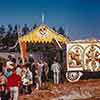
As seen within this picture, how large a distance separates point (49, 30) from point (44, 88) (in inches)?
49.5

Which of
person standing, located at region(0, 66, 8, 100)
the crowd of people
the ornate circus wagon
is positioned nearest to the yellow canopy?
the ornate circus wagon

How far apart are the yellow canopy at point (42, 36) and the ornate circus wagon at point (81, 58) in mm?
264

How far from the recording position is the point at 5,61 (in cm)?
1238

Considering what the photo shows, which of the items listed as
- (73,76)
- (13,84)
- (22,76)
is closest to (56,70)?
(73,76)

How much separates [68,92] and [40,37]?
140 centimetres

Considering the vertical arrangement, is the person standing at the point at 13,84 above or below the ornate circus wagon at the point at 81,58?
below

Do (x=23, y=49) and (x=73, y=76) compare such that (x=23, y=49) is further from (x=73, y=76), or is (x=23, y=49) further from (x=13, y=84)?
(x=13, y=84)

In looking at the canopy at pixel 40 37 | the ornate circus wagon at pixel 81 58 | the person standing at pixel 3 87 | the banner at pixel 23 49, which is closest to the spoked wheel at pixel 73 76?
the ornate circus wagon at pixel 81 58

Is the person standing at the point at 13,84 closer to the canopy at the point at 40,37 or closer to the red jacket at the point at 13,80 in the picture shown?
the red jacket at the point at 13,80

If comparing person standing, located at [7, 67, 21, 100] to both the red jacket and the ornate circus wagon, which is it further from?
the ornate circus wagon

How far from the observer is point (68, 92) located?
12.7 m

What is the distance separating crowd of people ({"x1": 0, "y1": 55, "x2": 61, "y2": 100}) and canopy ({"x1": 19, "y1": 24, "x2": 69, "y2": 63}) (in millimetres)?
301

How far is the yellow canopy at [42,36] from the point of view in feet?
42.6

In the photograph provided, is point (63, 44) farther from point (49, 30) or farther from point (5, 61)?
point (5, 61)
